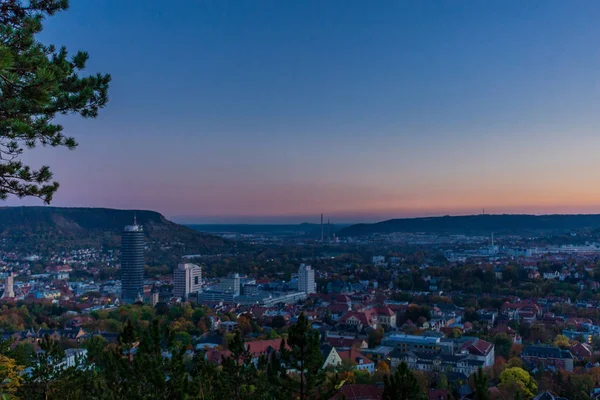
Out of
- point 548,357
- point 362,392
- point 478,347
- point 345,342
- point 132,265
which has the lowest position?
point 345,342

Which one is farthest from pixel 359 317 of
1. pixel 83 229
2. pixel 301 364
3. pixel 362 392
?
pixel 83 229

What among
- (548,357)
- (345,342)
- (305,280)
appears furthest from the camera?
(305,280)

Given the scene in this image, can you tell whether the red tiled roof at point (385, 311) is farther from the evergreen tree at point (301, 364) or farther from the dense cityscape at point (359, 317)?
the evergreen tree at point (301, 364)

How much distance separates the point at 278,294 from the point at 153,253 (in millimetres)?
32745

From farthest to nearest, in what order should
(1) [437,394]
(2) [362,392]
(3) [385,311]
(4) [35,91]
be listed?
(3) [385,311] < (1) [437,394] < (2) [362,392] < (4) [35,91]

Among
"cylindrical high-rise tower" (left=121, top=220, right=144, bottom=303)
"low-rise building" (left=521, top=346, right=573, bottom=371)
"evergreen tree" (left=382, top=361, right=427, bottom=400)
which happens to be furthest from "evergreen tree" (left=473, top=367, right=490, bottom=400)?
"cylindrical high-rise tower" (left=121, top=220, right=144, bottom=303)

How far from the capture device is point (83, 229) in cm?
7600

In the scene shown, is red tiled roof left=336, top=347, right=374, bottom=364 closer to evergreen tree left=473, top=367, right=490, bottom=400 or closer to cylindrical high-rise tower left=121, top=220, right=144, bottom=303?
evergreen tree left=473, top=367, right=490, bottom=400

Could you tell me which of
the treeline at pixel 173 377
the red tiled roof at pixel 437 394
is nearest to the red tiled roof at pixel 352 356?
the red tiled roof at pixel 437 394

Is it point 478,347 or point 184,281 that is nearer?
point 478,347

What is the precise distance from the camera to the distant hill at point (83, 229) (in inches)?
2699

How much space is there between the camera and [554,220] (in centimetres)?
9775

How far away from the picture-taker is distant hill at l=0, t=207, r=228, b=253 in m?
68.6

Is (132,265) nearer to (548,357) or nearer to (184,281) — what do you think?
(184,281)
